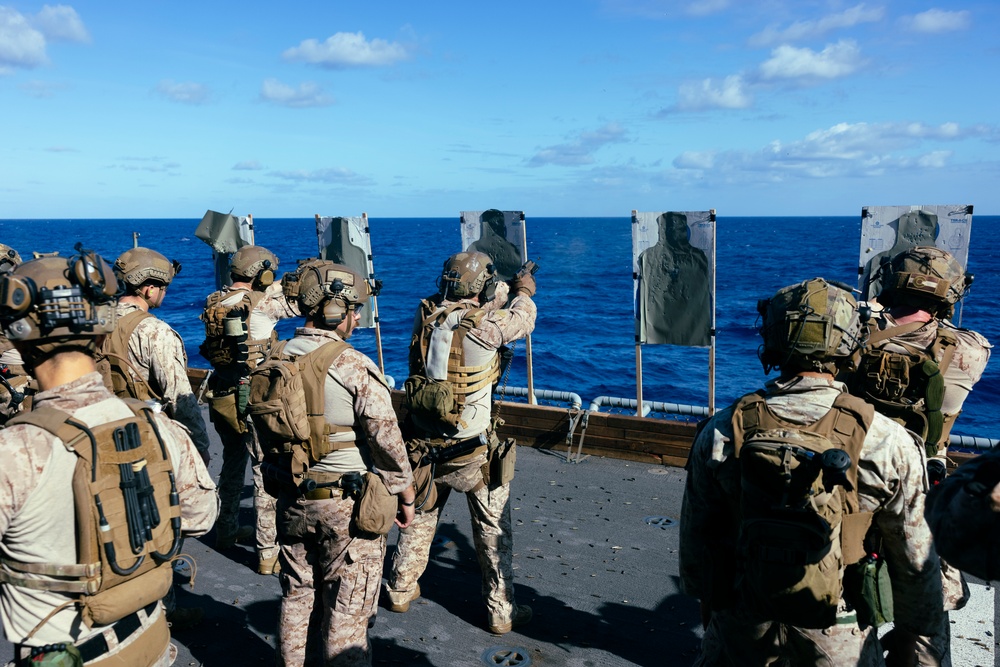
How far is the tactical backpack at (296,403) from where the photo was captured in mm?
3855

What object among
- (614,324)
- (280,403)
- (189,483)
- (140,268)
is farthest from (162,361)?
(614,324)

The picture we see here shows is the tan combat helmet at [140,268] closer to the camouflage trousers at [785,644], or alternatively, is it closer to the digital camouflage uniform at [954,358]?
the camouflage trousers at [785,644]

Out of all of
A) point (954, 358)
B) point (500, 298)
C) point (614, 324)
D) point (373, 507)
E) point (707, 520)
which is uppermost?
point (500, 298)

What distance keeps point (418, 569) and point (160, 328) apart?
2.52 m

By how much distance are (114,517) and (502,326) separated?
279 cm

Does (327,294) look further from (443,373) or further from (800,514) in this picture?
(800,514)

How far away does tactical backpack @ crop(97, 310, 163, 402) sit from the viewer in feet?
16.6

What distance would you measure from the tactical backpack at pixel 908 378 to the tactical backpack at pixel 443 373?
2349mm

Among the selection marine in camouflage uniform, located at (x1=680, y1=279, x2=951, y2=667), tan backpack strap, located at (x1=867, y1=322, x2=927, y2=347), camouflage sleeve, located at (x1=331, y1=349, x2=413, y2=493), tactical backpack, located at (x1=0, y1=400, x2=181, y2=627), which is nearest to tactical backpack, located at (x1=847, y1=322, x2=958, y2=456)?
tan backpack strap, located at (x1=867, y1=322, x2=927, y2=347)

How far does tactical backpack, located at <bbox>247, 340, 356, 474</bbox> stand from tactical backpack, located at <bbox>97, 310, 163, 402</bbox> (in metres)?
1.63

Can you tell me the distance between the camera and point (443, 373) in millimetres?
5086

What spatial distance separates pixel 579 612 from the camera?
5340 mm

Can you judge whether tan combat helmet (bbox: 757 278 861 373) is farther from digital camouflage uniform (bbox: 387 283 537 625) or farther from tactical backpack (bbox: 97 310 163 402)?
tactical backpack (bbox: 97 310 163 402)

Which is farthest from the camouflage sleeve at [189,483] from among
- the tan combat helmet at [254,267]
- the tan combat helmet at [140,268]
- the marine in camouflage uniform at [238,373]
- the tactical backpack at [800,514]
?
the tan combat helmet at [254,267]
